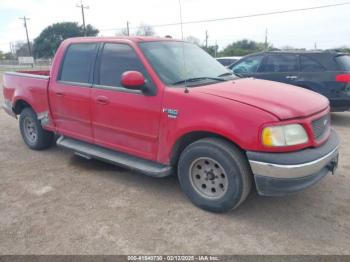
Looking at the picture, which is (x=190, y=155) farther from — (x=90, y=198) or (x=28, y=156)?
(x=28, y=156)

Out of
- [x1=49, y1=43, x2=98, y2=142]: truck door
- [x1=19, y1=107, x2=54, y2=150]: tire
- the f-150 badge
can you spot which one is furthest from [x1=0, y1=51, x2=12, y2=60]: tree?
the f-150 badge

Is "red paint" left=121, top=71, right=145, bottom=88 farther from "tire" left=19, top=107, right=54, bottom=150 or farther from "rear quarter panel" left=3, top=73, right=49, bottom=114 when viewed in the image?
"tire" left=19, top=107, right=54, bottom=150

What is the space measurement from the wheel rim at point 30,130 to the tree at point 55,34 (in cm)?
4973

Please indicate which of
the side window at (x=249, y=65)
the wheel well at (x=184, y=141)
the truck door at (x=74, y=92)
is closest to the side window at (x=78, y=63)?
the truck door at (x=74, y=92)

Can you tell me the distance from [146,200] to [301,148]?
6.05 ft

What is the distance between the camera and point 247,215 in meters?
3.54

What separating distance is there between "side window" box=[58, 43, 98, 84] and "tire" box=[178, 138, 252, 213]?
191 centimetres

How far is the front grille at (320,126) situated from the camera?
336cm

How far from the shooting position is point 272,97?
11.2 ft

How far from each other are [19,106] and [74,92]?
196cm

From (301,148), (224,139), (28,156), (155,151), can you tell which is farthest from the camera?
(28,156)

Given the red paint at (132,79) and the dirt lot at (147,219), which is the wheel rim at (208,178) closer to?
the dirt lot at (147,219)

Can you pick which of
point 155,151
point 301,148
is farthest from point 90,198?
point 301,148

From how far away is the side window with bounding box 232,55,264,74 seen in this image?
335 inches
